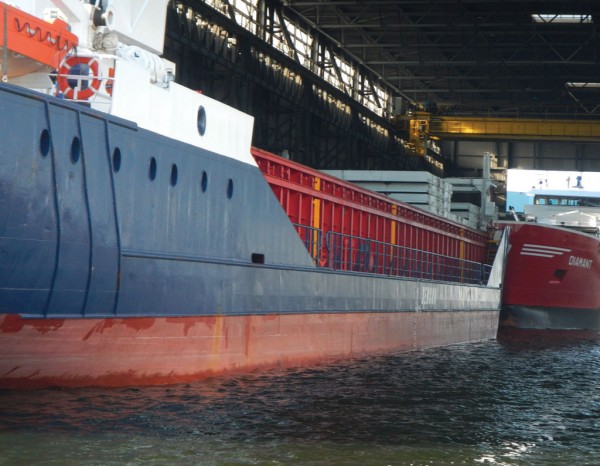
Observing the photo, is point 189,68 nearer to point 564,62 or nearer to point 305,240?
point 305,240

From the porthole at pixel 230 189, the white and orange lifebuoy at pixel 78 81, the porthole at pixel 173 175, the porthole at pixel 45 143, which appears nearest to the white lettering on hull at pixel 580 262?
the porthole at pixel 230 189

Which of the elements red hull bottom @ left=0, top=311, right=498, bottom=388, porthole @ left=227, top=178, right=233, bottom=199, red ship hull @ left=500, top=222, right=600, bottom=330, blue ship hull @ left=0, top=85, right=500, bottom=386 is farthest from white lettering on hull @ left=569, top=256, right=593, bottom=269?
porthole @ left=227, top=178, right=233, bottom=199

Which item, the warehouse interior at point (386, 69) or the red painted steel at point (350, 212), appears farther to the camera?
the warehouse interior at point (386, 69)

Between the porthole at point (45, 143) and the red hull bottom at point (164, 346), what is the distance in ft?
5.46

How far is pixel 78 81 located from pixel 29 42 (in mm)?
700

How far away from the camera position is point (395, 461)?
784 centimetres

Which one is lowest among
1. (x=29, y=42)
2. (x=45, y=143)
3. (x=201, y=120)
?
(x=45, y=143)

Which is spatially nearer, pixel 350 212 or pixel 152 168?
pixel 152 168

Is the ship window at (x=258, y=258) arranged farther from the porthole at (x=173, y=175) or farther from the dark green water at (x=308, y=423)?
the porthole at (x=173, y=175)

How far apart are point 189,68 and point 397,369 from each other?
47.4ft

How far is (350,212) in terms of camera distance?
1905 centimetres

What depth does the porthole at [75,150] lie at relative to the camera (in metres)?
9.46

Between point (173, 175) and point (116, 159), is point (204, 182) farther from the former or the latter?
point (116, 159)

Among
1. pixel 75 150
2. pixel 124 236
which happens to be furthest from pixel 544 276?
pixel 75 150
